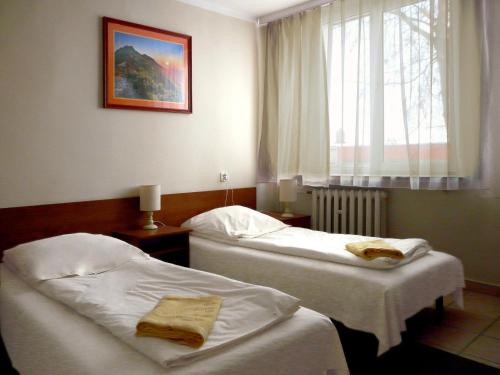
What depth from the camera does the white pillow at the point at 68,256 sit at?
226 cm

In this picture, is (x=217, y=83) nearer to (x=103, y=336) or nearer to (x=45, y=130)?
(x=45, y=130)

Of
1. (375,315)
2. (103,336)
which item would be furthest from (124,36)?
(375,315)

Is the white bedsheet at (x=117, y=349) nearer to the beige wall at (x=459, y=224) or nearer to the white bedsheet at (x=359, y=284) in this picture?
the white bedsheet at (x=359, y=284)

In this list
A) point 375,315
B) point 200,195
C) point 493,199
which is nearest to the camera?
point 375,315

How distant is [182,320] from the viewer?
154 cm

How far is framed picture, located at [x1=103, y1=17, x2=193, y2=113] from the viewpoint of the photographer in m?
3.18

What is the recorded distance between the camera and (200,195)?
3822 mm

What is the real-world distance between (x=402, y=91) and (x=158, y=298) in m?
2.49

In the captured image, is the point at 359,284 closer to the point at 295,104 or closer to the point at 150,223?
the point at 150,223

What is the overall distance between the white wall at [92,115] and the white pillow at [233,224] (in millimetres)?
398

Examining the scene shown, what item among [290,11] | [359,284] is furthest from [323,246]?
[290,11]

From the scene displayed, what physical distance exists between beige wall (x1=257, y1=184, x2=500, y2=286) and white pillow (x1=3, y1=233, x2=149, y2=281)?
2.16 meters

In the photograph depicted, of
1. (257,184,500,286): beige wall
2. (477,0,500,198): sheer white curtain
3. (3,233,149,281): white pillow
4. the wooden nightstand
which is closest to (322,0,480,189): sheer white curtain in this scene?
(477,0,500,198): sheer white curtain

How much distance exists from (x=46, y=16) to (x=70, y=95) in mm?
541
